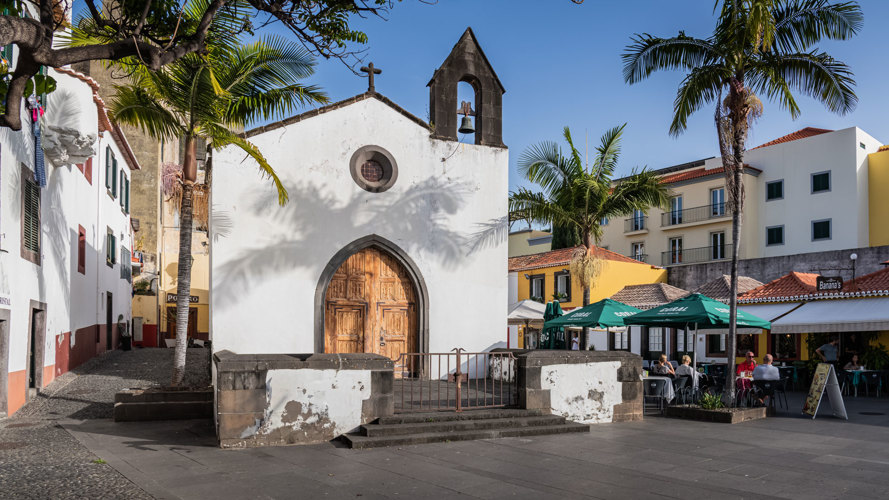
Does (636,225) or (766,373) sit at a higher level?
(636,225)

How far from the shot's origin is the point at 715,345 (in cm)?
2927

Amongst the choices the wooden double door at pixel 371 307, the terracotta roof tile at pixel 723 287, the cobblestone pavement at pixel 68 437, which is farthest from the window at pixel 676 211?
the cobblestone pavement at pixel 68 437

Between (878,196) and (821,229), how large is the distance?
10.3ft

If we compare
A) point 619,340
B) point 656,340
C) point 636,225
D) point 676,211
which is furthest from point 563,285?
point 636,225

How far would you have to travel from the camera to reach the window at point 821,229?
39.2m

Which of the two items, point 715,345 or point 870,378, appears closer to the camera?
point 870,378

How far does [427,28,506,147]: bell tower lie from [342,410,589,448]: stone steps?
7650mm

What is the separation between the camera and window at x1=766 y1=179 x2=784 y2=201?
41.2 meters

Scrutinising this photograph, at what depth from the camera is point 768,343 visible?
25531 millimetres

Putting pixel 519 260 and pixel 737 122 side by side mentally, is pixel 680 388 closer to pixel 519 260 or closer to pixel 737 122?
pixel 737 122

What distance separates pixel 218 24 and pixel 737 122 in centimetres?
895

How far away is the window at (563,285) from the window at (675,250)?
11254 mm

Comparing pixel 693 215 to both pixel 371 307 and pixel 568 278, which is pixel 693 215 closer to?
pixel 568 278

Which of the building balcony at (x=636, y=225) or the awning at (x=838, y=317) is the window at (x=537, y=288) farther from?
the awning at (x=838, y=317)
